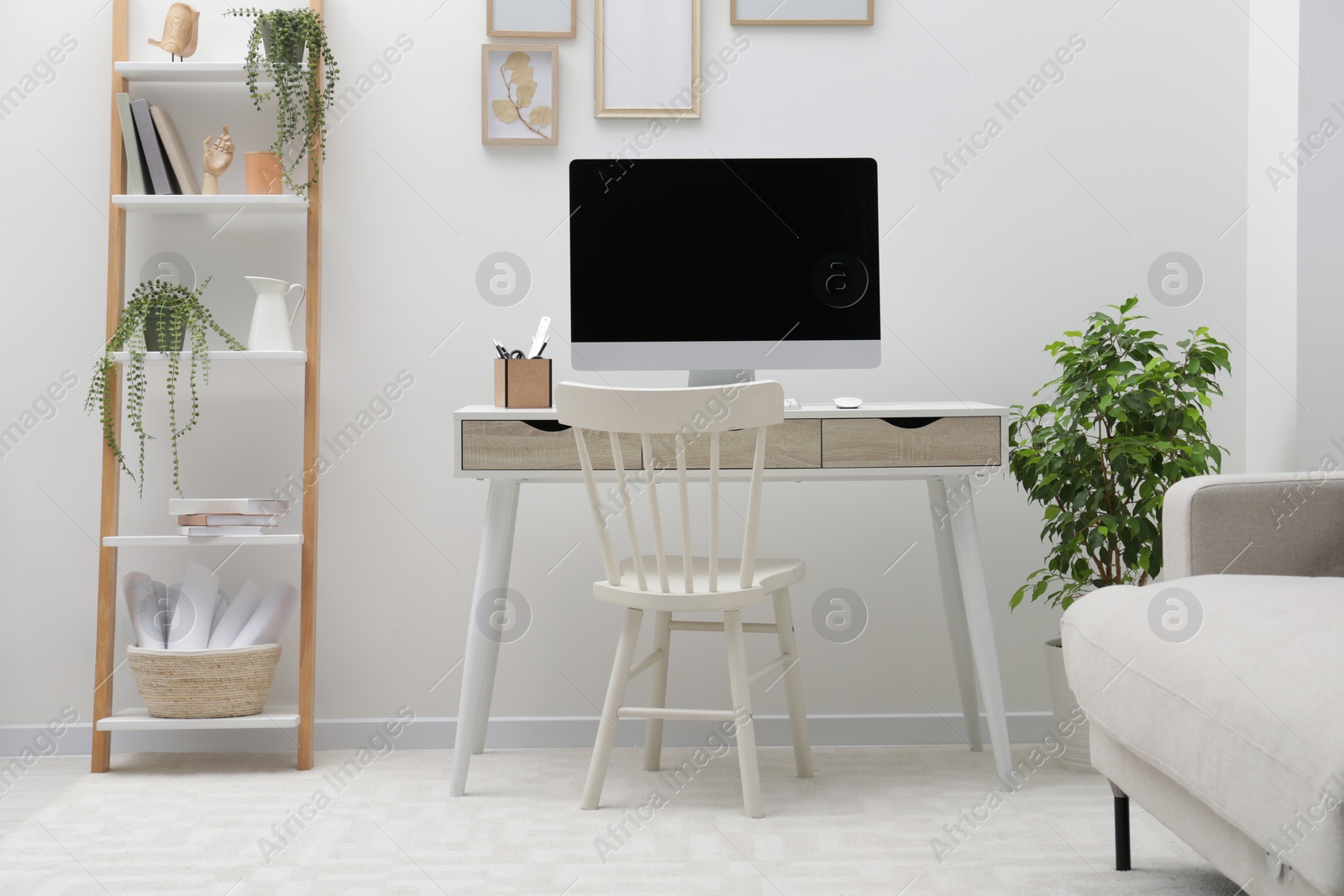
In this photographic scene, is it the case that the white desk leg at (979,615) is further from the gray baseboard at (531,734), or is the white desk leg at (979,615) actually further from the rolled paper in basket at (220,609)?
the rolled paper in basket at (220,609)

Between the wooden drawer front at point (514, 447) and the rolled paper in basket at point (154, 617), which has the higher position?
the wooden drawer front at point (514, 447)

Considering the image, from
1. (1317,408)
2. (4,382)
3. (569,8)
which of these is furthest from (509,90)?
(1317,408)

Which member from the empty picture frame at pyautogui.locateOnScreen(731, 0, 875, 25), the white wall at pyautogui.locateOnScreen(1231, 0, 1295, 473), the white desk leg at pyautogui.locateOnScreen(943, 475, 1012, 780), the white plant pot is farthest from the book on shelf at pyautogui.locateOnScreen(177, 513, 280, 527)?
the white wall at pyautogui.locateOnScreen(1231, 0, 1295, 473)

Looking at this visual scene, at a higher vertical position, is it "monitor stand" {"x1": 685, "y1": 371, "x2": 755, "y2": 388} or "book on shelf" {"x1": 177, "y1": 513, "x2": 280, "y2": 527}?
"monitor stand" {"x1": 685, "y1": 371, "x2": 755, "y2": 388}

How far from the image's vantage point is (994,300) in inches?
95.8

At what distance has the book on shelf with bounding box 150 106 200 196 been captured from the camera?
7.30 ft

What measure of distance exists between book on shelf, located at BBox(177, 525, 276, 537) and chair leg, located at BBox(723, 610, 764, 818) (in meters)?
1.04

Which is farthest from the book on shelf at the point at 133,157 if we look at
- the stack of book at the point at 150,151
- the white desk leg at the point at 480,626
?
the white desk leg at the point at 480,626

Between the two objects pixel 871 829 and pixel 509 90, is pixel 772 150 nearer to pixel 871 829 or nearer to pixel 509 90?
pixel 509 90

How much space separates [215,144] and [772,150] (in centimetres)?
125

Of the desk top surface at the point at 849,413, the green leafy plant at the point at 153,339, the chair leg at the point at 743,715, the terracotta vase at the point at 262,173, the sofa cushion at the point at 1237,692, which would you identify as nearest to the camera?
the sofa cushion at the point at 1237,692

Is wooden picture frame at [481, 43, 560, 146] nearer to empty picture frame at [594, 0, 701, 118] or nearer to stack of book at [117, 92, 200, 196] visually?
empty picture frame at [594, 0, 701, 118]

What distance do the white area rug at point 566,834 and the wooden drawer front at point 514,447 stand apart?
64cm

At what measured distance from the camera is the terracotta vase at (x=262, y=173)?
2256 millimetres
